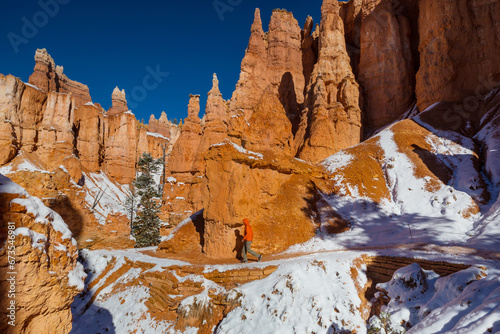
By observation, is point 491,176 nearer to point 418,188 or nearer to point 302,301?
point 418,188

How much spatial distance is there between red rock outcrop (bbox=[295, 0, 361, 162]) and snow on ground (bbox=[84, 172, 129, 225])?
27.9m

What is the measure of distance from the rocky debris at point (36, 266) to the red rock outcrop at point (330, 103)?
2756 cm

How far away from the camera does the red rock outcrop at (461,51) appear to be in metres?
23.2

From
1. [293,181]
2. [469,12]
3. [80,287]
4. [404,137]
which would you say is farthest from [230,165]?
[469,12]

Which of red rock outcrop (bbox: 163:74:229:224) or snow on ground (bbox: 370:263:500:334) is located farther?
red rock outcrop (bbox: 163:74:229:224)

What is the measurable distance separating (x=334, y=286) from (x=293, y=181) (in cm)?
886

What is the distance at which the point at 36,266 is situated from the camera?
362 cm

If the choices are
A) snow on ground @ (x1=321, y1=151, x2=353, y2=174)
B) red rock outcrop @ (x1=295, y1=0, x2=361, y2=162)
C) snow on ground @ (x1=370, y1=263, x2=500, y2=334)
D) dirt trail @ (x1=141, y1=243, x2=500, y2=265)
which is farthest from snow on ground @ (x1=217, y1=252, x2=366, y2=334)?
red rock outcrop @ (x1=295, y1=0, x2=361, y2=162)

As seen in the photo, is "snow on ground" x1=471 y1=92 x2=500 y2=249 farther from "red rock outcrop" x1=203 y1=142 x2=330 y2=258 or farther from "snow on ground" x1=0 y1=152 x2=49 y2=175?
"snow on ground" x1=0 y1=152 x2=49 y2=175

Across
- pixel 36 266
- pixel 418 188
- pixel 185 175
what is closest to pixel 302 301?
pixel 36 266

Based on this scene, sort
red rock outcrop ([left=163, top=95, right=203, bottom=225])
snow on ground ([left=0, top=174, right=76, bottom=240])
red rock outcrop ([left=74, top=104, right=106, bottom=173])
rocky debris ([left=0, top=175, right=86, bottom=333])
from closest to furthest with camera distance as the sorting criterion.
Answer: rocky debris ([left=0, top=175, right=86, bottom=333]) < snow on ground ([left=0, top=174, right=76, bottom=240]) < red rock outcrop ([left=163, top=95, right=203, bottom=225]) < red rock outcrop ([left=74, top=104, right=106, bottom=173])

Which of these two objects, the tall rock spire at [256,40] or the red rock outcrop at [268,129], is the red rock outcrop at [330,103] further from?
the tall rock spire at [256,40]

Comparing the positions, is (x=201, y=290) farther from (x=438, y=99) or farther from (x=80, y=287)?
(x=438, y=99)

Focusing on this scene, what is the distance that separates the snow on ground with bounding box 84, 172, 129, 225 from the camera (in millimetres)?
36688
